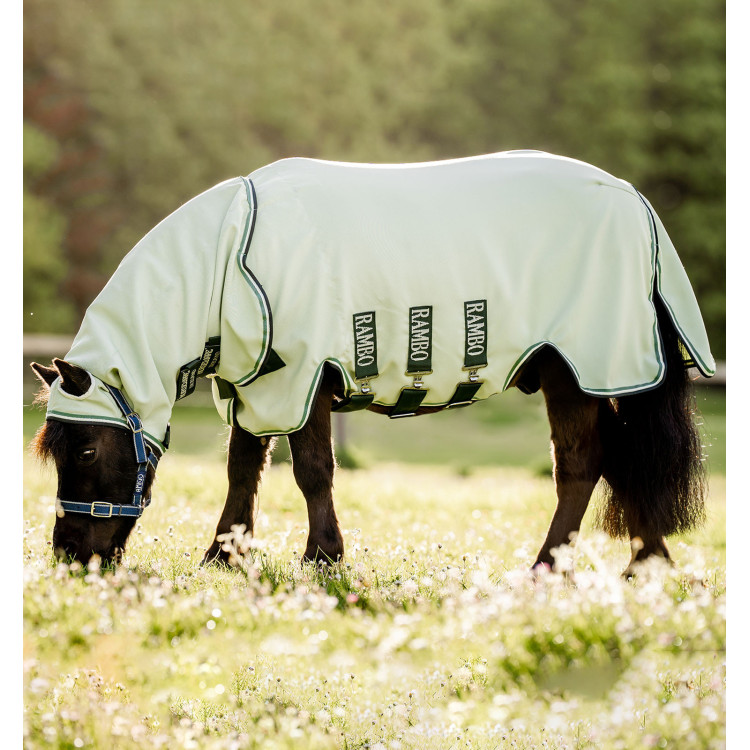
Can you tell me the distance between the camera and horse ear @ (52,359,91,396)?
3.31 meters

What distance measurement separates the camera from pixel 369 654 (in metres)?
3.15

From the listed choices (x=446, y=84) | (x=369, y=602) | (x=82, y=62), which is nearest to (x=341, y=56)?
(x=446, y=84)

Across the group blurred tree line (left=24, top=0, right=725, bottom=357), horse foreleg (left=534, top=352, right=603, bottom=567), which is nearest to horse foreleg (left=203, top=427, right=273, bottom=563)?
horse foreleg (left=534, top=352, right=603, bottom=567)

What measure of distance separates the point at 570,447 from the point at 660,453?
41 centimetres

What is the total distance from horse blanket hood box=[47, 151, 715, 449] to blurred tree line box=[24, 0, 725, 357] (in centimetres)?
221

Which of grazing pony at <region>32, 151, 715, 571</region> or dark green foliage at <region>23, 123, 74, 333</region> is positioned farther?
dark green foliage at <region>23, 123, 74, 333</region>

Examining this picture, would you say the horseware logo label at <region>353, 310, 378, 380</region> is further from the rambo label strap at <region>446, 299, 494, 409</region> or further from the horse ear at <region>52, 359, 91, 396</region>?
the horse ear at <region>52, 359, 91, 396</region>

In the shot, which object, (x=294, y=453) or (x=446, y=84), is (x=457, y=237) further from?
(x=446, y=84)

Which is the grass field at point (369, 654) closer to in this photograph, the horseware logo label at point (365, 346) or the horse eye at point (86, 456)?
the horse eye at point (86, 456)

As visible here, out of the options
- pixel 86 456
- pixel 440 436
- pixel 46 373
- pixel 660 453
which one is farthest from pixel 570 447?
pixel 440 436

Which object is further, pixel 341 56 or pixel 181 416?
pixel 181 416

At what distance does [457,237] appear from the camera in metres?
3.69

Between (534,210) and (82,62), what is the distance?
9.86m

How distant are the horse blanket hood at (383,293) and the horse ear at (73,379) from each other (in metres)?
0.04
